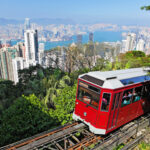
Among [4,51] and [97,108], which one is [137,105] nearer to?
[97,108]

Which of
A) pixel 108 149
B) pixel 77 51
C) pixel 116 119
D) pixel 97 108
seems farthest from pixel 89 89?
pixel 77 51

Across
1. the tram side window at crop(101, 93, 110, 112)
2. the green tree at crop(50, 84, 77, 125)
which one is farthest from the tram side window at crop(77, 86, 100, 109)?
the green tree at crop(50, 84, 77, 125)

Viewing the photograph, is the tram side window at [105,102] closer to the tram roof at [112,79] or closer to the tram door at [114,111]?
the tram door at [114,111]

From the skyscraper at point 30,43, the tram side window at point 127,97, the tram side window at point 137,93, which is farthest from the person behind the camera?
the skyscraper at point 30,43

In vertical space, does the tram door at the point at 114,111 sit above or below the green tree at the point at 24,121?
above

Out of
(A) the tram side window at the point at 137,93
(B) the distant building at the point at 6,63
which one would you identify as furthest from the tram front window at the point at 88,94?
(B) the distant building at the point at 6,63

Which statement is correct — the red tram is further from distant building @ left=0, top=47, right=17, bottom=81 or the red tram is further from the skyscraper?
the skyscraper

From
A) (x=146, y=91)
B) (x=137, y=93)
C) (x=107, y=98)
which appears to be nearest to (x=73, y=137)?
(x=107, y=98)
